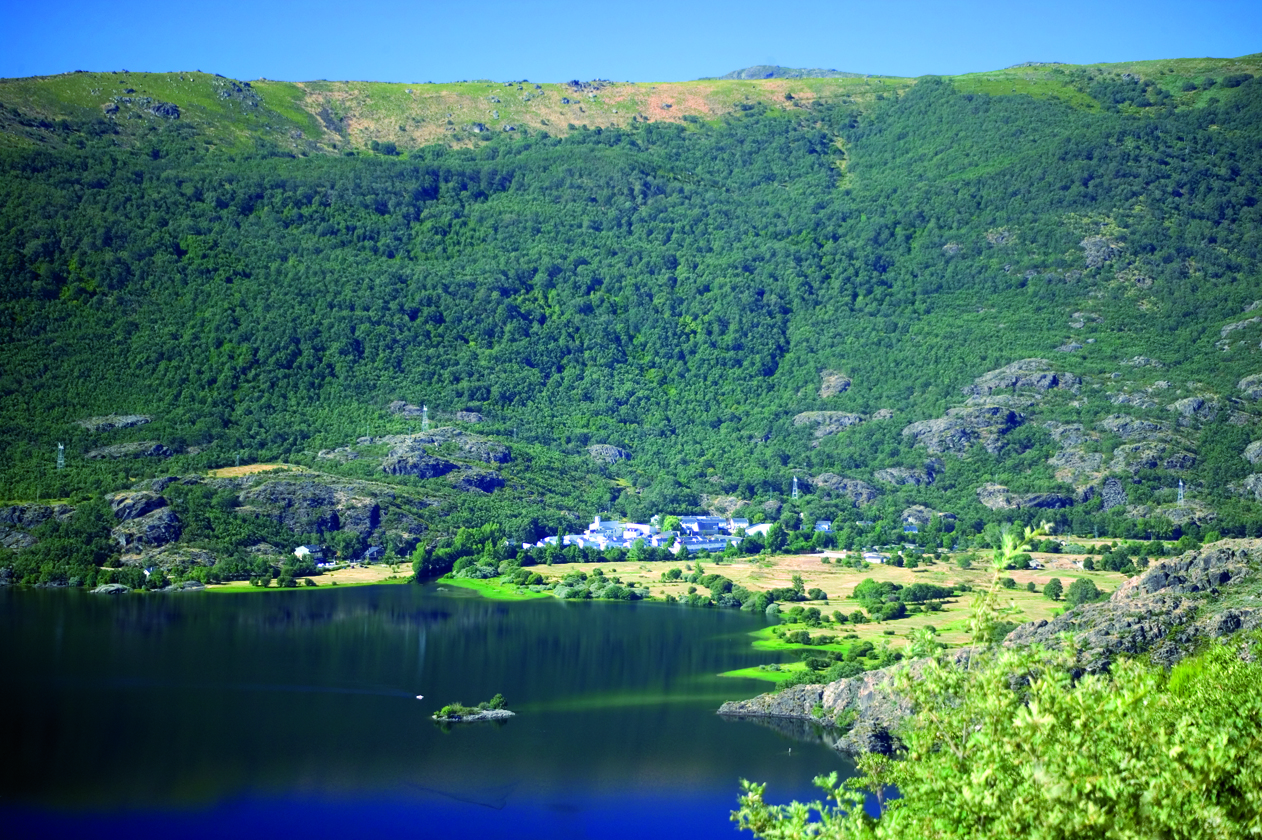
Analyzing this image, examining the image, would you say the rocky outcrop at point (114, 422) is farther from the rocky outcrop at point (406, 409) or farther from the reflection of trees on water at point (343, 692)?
the reflection of trees on water at point (343, 692)

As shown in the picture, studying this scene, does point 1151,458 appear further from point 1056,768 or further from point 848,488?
point 1056,768

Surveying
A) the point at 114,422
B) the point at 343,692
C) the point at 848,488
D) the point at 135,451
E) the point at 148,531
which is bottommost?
the point at 343,692

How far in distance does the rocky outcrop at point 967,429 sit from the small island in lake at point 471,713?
97.3 m

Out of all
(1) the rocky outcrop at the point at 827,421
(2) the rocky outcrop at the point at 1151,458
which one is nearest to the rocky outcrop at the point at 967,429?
(1) the rocky outcrop at the point at 827,421

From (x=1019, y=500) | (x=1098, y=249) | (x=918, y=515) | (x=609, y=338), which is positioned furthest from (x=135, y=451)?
(x=1098, y=249)

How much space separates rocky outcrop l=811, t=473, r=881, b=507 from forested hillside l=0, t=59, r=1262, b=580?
378mm

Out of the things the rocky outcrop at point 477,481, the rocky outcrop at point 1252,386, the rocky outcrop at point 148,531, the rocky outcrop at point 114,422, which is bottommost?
the rocky outcrop at point 148,531

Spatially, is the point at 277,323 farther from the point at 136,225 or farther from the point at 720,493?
the point at 720,493

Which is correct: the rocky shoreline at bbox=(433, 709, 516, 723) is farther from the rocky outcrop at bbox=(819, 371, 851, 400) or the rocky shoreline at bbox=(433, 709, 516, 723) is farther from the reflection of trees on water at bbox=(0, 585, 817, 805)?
the rocky outcrop at bbox=(819, 371, 851, 400)

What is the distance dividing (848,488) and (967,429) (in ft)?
55.4

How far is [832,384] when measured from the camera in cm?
17112

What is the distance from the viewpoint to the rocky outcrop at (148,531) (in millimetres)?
101375

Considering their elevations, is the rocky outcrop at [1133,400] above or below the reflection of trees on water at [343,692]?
above

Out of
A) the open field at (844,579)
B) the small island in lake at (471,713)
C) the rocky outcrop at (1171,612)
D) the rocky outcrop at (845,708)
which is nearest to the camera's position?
the rocky outcrop at (1171,612)
